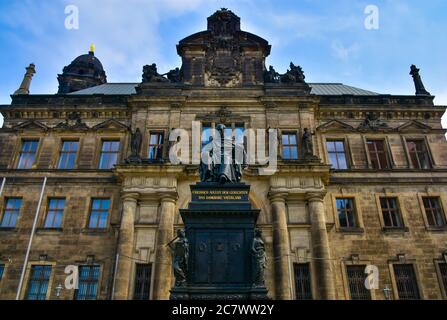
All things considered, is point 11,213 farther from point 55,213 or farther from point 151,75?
point 151,75

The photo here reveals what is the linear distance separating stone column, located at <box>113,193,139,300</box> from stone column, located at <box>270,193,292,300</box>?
7112mm

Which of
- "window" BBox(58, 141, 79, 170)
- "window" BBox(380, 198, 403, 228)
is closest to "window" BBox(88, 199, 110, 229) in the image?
"window" BBox(58, 141, 79, 170)

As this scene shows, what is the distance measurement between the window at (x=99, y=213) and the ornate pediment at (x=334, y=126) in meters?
13.6

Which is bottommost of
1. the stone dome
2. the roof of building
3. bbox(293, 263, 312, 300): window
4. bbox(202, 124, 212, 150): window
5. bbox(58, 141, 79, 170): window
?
bbox(293, 263, 312, 300): window

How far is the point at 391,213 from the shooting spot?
67.0ft

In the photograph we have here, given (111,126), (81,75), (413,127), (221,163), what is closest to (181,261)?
(221,163)

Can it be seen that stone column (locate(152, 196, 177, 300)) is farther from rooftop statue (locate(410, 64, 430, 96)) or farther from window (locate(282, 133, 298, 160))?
rooftop statue (locate(410, 64, 430, 96))

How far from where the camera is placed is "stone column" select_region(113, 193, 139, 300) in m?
17.0

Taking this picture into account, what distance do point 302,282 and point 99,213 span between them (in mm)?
11412

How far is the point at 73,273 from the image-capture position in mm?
18297

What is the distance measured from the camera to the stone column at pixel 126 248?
1703cm
